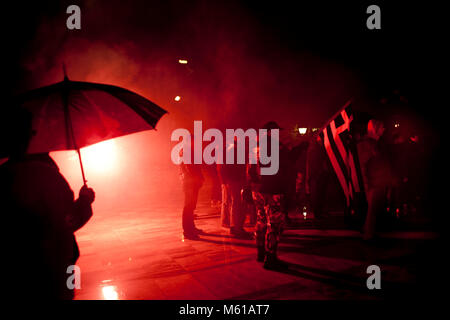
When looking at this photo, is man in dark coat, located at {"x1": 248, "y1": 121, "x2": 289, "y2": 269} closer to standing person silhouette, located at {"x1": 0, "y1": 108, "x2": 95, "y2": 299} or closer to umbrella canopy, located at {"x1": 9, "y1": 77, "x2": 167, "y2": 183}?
umbrella canopy, located at {"x1": 9, "y1": 77, "x2": 167, "y2": 183}

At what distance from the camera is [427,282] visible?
11.0 ft

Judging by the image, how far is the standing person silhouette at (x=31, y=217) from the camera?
1639mm

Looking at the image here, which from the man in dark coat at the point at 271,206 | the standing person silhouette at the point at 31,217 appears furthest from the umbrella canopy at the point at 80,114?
the man in dark coat at the point at 271,206

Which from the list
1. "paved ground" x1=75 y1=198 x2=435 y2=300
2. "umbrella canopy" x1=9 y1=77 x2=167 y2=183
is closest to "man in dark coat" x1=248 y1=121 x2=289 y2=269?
"paved ground" x1=75 y1=198 x2=435 y2=300

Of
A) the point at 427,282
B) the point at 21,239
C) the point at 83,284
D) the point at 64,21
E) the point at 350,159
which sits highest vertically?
the point at 64,21

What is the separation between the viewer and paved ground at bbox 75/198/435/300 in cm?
338

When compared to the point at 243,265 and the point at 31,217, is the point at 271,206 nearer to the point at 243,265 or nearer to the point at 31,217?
the point at 243,265

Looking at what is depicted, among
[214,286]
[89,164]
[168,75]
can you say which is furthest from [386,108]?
[89,164]

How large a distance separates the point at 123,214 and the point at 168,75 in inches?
385

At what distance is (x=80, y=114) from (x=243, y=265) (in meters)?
3.34

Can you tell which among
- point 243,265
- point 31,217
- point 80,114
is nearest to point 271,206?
point 243,265

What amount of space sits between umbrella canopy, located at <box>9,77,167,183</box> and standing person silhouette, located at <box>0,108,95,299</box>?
222 mm

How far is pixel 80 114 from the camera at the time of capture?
239 cm
